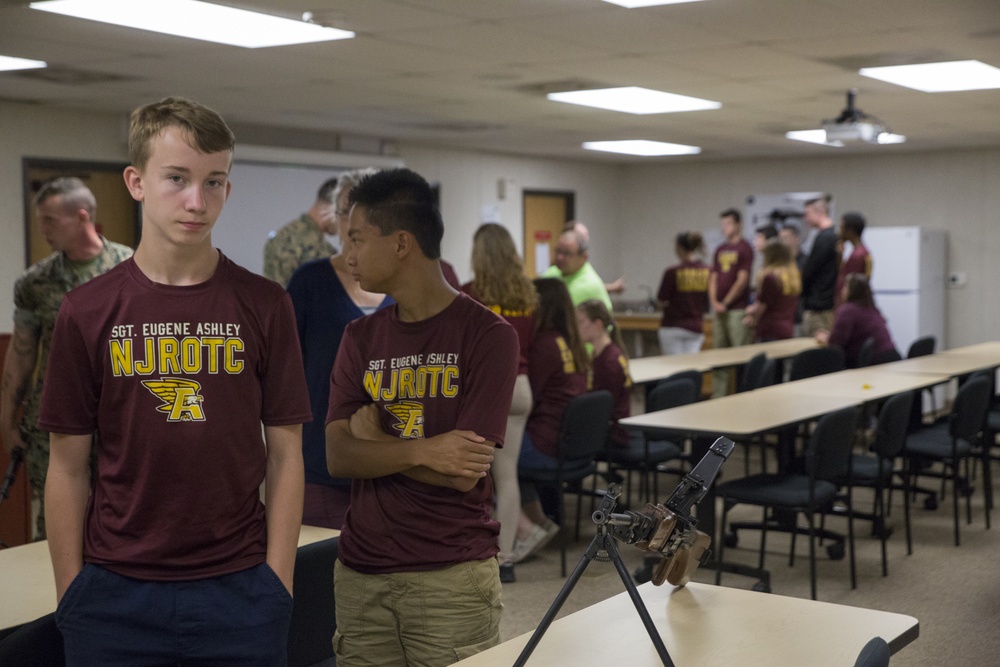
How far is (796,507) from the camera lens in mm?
4227

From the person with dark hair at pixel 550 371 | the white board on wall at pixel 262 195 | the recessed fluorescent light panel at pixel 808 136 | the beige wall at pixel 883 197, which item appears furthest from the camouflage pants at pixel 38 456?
the beige wall at pixel 883 197

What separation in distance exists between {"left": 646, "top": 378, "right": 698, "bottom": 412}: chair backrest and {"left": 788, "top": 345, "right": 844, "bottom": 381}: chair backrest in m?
1.61

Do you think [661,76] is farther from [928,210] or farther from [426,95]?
[928,210]

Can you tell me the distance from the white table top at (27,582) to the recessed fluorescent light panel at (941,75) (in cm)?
465

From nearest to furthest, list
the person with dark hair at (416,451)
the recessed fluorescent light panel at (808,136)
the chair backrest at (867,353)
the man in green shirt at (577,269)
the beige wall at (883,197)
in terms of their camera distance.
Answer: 1. the person with dark hair at (416,451)
2. the man in green shirt at (577,269)
3. the chair backrest at (867,353)
4. the recessed fluorescent light panel at (808,136)
5. the beige wall at (883,197)

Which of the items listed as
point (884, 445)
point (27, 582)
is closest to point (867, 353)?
point (884, 445)

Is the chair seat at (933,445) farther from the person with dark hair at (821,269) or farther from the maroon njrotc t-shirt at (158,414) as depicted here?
the maroon njrotc t-shirt at (158,414)

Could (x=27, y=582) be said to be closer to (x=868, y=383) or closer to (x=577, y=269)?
(x=577, y=269)

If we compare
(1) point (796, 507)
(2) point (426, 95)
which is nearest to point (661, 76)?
(2) point (426, 95)

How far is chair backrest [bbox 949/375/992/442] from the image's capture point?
5336mm

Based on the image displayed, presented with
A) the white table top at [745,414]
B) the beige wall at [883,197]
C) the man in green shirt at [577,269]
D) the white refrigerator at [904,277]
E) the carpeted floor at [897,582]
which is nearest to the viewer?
the carpeted floor at [897,582]

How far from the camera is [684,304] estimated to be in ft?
30.2

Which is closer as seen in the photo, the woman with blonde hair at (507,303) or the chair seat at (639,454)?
the woman with blonde hair at (507,303)

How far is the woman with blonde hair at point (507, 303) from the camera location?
14.7ft
